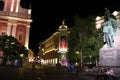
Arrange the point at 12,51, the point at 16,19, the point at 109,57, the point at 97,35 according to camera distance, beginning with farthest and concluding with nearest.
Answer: the point at 16,19 → the point at 12,51 → the point at 97,35 → the point at 109,57

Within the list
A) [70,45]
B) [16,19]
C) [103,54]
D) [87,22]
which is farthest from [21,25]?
[103,54]

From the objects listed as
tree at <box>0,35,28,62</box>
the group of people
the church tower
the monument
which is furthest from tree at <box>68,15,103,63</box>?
the group of people

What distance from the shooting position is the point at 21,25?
205 ft

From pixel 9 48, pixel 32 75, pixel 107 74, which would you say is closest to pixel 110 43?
pixel 107 74

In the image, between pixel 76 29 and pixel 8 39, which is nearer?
pixel 76 29

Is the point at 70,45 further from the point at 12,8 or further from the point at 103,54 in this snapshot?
the point at 103,54

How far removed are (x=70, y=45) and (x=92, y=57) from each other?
216 inches

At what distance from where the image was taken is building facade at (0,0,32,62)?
196 feet

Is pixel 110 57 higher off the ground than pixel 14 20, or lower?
lower

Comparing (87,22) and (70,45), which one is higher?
(87,22)

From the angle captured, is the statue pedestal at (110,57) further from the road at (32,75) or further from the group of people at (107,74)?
the road at (32,75)

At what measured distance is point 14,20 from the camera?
61.0m

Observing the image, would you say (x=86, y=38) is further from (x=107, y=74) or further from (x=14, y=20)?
(x=107, y=74)

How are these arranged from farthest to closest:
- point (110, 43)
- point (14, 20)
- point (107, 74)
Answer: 1. point (14, 20)
2. point (110, 43)
3. point (107, 74)
